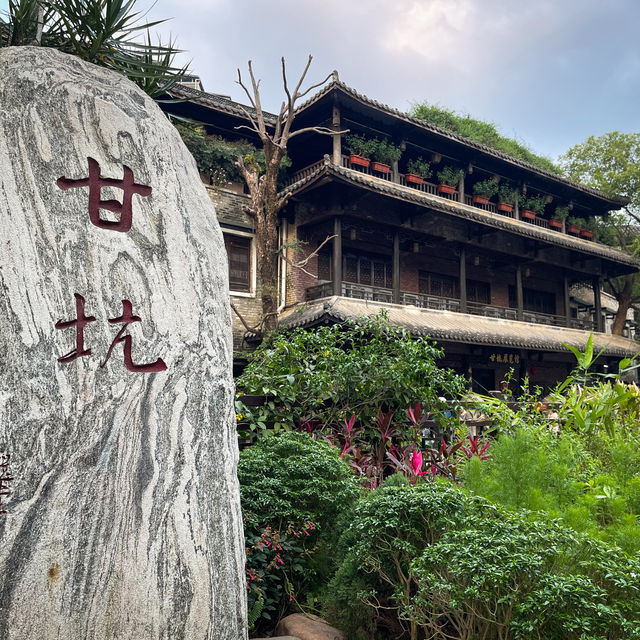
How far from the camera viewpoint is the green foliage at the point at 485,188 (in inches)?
585

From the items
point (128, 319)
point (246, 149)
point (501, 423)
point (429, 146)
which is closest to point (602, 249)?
point (429, 146)

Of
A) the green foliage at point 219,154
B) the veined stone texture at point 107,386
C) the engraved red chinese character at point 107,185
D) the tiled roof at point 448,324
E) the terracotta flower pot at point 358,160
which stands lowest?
the veined stone texture at point 107,386

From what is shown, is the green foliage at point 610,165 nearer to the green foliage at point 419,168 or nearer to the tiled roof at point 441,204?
the tiled roof at point 441,204

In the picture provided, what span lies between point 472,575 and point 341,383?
289cm

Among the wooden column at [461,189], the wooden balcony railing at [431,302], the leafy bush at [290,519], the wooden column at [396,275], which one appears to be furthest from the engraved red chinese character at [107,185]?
the wooden column at [461,189]

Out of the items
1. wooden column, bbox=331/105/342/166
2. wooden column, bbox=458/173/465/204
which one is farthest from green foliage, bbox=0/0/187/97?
wooden column, bbox=458/173/465/204

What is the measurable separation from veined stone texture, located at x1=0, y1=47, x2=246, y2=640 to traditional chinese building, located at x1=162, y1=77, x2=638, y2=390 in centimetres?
727

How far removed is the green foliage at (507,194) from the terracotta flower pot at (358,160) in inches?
191

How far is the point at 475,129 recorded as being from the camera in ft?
67.8

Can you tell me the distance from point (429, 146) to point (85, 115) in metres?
12.6

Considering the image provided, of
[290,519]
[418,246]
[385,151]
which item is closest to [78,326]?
Answer: [290,519]

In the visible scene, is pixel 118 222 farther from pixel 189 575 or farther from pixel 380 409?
pixel 380 409

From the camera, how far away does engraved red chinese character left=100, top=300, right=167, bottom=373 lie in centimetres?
210

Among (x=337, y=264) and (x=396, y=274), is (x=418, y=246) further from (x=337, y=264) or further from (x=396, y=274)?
(x=337, y=264)
